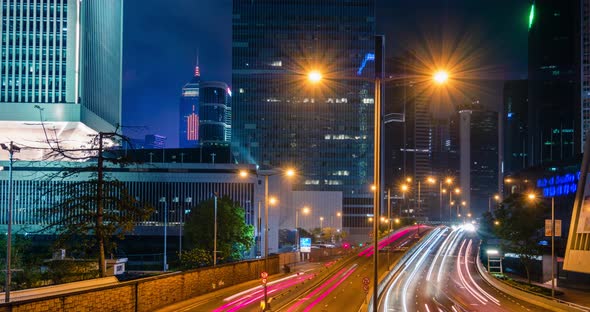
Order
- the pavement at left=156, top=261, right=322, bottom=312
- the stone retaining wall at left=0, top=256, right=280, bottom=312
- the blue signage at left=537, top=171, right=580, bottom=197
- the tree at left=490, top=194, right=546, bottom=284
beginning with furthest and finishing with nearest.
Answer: the blue signage at left=537, top=171, right=580, bottom=197 → the tree at left=490, top=194, right=546, bottom=284 → the pavement at left=156, top=261, right=322, bottom=312 → the stone retaining wall at left=0, top=256, right=280, bottom=312

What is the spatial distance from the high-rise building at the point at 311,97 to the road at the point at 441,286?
276ft

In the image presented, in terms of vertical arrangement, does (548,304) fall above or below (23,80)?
below

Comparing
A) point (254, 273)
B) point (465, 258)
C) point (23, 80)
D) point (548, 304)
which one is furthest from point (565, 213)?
point (23, 80)

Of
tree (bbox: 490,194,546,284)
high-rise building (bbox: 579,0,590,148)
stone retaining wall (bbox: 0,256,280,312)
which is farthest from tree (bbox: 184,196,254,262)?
high-rise building (bbox: 579,0,590,148)

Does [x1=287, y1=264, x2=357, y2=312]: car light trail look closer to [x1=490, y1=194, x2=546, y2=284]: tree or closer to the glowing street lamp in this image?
the glowing street lamp

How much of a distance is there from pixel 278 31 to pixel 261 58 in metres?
10.5

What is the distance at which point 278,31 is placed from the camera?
184000 mm

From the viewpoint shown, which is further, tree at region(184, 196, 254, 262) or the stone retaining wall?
tree at region(184, 196, 254, 262)

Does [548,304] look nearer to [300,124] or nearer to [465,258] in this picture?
[465,258]

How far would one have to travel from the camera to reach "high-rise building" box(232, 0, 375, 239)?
595 ft

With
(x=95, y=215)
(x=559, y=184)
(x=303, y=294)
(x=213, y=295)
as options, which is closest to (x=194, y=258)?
(x=303, y=294)

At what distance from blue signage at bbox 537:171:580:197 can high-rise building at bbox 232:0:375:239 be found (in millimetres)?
64229

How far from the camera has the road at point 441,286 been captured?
151 ft

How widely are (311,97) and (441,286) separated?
13146cm
